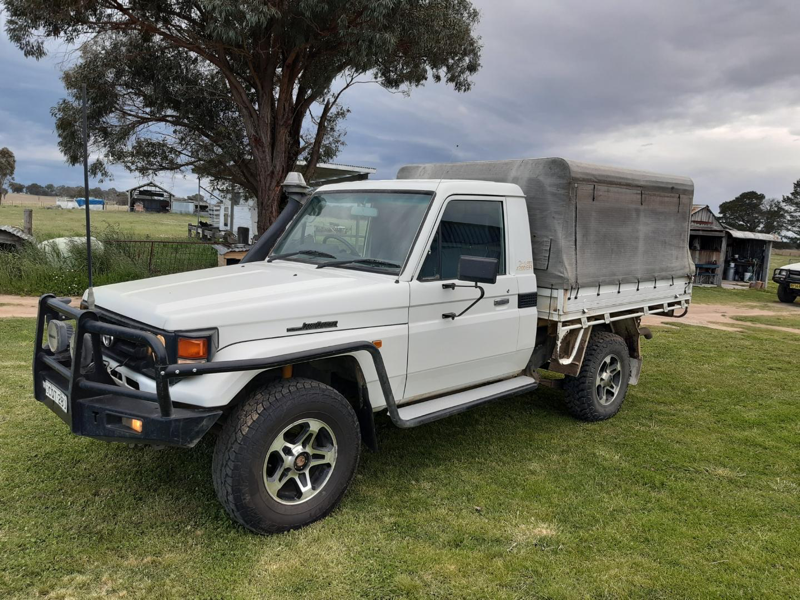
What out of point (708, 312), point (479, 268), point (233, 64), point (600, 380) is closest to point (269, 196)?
point (233, 64)

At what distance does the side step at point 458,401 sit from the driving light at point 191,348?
1421 mm

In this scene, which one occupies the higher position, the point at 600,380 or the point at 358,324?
the point at 358,324

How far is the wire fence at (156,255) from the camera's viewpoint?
14.1 m

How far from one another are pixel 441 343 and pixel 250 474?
1586 mm

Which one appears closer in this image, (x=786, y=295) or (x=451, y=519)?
(x=451, y=519)

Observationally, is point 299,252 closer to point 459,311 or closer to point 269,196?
point 459,311

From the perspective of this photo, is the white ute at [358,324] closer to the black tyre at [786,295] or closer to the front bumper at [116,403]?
the front bumper at [116,403]

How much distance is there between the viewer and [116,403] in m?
3.29

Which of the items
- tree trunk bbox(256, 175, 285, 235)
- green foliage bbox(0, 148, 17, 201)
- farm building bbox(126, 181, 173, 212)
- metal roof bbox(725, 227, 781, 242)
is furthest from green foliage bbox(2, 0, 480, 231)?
farm building bbox(126, 181, 173, 212)

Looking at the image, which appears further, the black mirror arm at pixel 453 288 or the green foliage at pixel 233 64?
the green foliage at pixel 233 64

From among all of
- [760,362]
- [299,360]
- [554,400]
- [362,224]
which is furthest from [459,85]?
[299,360]

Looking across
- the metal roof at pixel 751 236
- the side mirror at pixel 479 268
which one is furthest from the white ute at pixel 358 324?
the metal roof at pixel 751 236

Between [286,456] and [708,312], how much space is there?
585 inches

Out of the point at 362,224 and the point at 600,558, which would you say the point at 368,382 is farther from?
the point at 600,558
